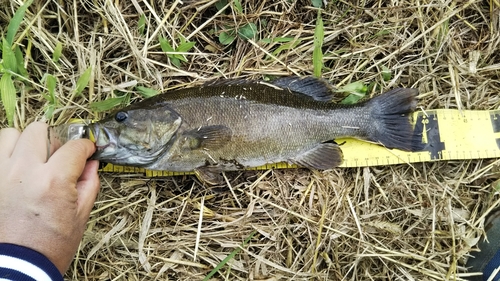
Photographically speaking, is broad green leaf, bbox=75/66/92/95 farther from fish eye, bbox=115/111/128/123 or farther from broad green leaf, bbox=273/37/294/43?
broad green leaf, bbox=273/37/294/43

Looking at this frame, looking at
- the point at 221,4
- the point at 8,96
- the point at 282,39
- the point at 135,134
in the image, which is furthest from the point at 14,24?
→ the point at 282,39

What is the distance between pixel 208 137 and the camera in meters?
2.96

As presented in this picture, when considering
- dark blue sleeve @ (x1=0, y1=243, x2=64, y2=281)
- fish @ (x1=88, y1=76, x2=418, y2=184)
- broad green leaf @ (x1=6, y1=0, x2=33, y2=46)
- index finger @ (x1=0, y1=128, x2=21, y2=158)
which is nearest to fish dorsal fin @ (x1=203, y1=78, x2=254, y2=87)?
fish @ (x1=88, y1=76, x2=418, y2=184)

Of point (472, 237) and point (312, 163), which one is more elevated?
point (312, 163)

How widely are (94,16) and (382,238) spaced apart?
9.91ft

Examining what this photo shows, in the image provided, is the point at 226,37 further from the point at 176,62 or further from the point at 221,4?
the point at 176,62

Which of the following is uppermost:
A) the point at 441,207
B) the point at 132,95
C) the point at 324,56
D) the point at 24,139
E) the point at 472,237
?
the point at 324,56

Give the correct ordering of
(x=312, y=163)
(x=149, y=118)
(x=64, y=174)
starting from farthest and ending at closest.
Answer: (x=312, y=163) < (x=149, y=118) < (x=64, y=174)

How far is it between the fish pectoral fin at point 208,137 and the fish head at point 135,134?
13 cm

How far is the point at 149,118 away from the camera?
2908mm

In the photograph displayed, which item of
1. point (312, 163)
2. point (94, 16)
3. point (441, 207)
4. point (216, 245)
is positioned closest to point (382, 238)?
point (441, 207)

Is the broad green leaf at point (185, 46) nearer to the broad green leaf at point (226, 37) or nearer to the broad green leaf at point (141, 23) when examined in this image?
the broad green leaf at point (226, 37)

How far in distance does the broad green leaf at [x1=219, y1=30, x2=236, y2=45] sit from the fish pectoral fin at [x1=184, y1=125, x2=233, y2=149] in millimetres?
823

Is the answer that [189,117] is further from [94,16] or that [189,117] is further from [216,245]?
[94,16]
